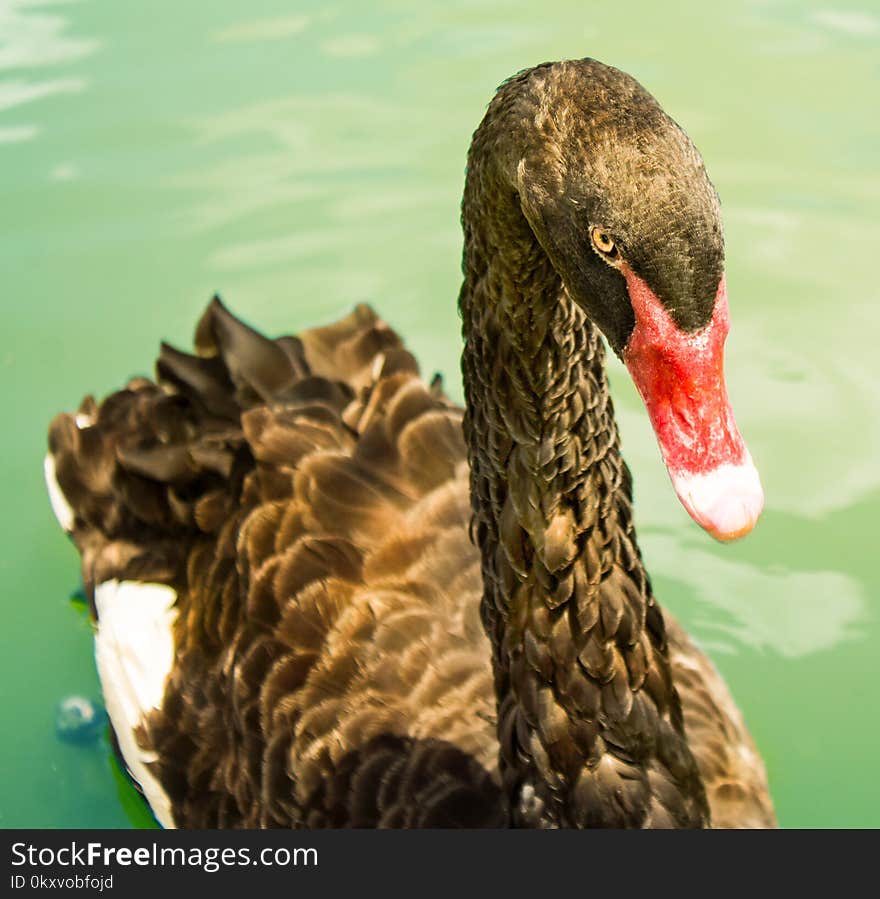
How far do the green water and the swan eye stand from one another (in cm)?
194

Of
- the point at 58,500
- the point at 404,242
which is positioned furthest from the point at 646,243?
the point at 404,242

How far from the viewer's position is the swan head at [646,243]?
1798 millimetres

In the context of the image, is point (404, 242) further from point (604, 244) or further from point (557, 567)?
point (604, 244)

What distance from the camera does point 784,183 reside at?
16.8ft

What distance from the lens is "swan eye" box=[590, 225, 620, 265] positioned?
1866 millimetres

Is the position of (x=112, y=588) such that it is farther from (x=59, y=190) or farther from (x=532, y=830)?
(x=59, y=190)

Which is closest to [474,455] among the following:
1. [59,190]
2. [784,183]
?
[784,183]

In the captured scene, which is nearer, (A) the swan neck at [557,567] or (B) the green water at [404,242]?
(A) the swan neck at [557,567]

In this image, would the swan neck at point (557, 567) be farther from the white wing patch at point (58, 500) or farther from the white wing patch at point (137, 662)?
the white wing patch at point (58, 500)

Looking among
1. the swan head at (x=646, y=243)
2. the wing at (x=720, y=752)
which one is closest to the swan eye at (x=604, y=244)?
the swan head at (x=646, y=243)

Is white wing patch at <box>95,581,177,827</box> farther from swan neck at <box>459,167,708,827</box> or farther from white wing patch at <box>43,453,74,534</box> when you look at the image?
swan neck at <box>459,167,708,827</box>

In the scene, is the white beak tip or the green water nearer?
the white beak tip

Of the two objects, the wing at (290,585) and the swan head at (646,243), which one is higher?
the swan head at (646,243)

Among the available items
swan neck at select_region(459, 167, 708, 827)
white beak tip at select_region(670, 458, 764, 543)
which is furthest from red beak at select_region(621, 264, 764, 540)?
swan neck at select_region(459, 167, 708, 827)
